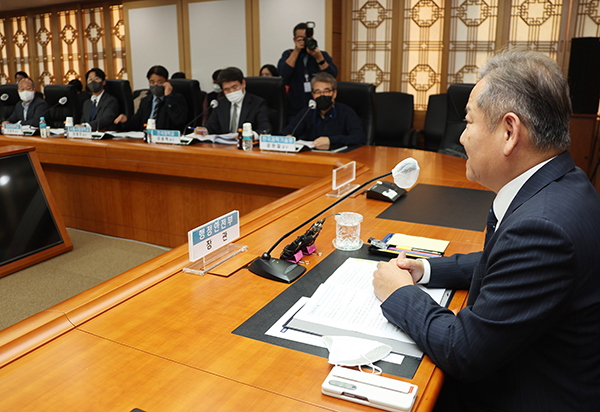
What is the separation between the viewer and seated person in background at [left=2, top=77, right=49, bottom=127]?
5086 mm

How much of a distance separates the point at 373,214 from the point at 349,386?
1037 mm

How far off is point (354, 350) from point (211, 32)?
6.43 meters

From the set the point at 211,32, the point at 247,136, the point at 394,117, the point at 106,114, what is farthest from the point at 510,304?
the point at 211,32

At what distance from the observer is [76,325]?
959 mm

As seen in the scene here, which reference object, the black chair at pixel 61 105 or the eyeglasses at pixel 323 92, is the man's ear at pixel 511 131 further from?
the black chair at pixel 61 105

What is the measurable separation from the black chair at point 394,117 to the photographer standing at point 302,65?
623mm

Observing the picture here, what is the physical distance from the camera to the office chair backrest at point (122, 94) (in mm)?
4527

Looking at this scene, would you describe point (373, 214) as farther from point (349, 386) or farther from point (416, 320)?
point (349, 386)

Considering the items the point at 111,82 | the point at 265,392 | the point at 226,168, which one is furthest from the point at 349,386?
the point at 111,82

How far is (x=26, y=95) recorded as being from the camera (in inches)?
201

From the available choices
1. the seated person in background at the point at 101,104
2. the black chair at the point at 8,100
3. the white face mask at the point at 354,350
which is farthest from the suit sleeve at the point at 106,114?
the white face mask at the point at 354,350

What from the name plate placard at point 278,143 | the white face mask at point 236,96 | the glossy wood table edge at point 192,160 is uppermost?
the white face mask at point 236,96

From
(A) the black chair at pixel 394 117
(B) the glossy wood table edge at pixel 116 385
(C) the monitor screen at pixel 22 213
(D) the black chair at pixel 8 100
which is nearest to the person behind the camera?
(B) the glossy wood table edge at pixel 116 385

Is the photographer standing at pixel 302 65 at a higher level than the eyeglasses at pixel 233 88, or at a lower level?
higher
